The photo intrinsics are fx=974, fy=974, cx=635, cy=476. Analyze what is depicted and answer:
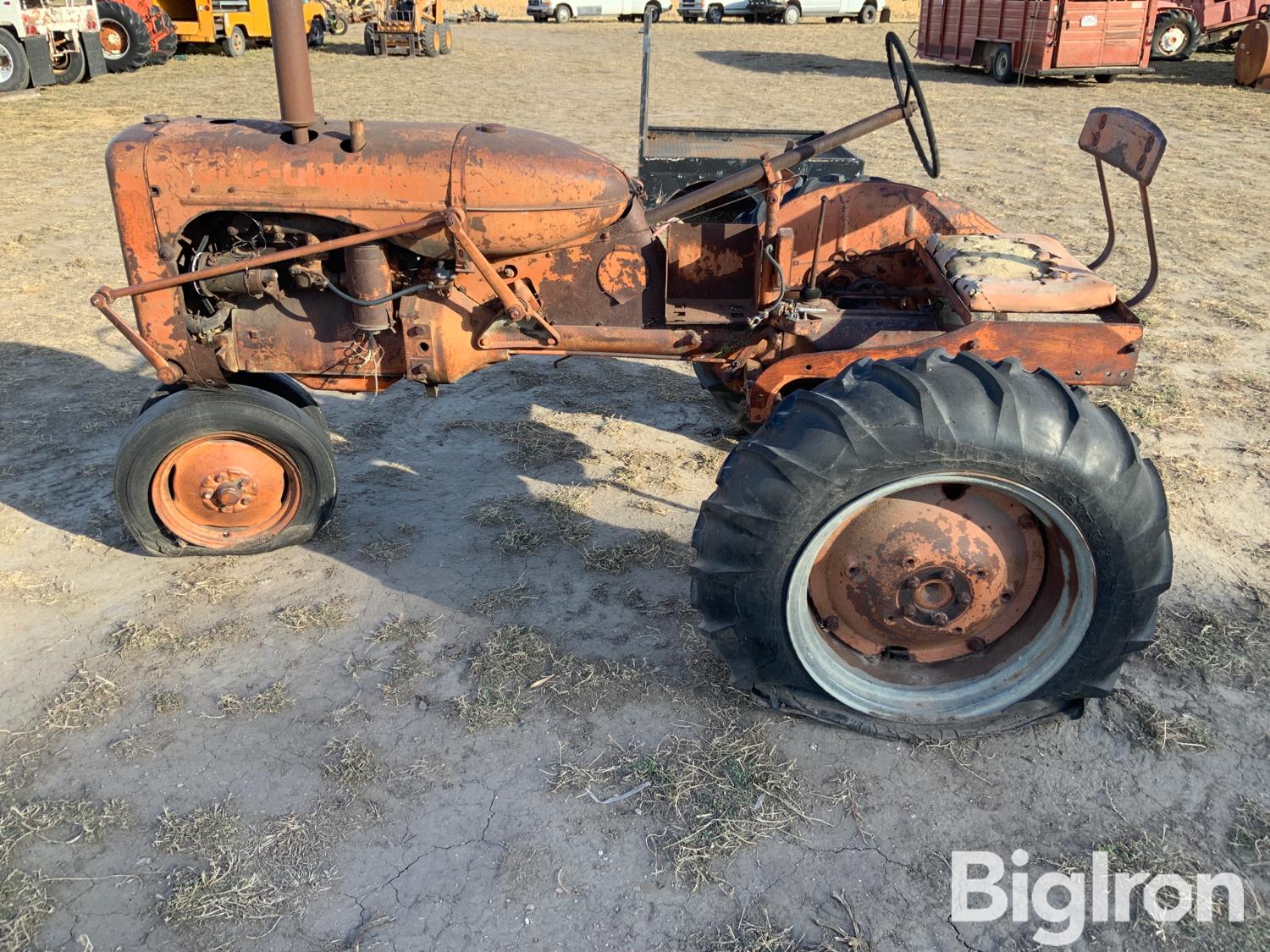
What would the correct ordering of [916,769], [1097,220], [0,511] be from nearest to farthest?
[916,769]
[0,511]
[1097,220]

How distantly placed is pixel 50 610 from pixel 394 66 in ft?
56.8

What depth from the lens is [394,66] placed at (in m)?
18.3

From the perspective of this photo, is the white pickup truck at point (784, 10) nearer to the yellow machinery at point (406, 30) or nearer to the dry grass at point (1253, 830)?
the yellow machinery at point (406, 30)


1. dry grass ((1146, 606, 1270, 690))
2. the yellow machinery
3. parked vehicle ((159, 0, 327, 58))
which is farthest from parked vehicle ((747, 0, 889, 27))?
dry grass ((1146, 606, 1270, 690))

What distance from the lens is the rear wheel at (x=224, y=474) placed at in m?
3.38

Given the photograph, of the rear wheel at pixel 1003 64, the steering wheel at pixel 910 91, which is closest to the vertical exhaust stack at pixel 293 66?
the steering wheel at pixel 910 91

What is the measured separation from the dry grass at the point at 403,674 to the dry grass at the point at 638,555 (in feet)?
2.47

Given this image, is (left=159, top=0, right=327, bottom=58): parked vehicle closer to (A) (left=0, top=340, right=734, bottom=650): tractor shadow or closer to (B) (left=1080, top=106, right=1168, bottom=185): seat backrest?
(A) (left=0, top=340, right=734, bottom=650): tractor shadow

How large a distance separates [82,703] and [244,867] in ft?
2.96

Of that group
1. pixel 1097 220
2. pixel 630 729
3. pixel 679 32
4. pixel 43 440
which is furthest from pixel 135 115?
pixel 679 32

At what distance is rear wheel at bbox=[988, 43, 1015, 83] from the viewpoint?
52.7 ft

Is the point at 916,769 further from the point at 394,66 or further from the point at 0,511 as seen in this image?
the point at 394,66

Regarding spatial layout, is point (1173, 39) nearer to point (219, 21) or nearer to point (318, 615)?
point (219, 21)

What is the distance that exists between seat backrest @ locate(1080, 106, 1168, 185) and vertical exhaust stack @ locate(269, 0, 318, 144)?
8.58 ft
